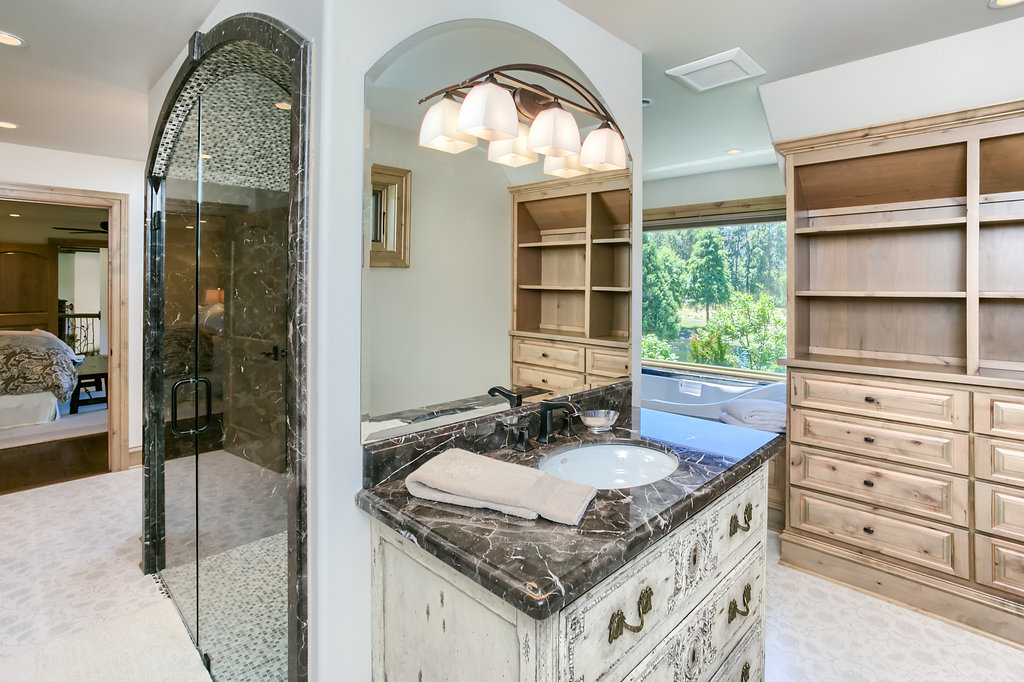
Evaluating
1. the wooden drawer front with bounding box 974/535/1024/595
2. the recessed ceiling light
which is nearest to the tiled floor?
the wooden drawer front with bounding box 974/535/1024/595

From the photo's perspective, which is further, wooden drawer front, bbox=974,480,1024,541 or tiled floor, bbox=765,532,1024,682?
wooden drawer front, bbox=974,480,1024,541

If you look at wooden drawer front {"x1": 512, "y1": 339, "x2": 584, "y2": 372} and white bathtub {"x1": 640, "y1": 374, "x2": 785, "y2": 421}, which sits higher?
wooden drawer front {"x1": 512, "y1": 339, "x2": 584, "y2": 372}

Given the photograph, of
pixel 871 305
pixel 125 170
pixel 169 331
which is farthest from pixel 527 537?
pixel 125 170

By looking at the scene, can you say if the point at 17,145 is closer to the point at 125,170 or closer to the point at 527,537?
the point at 125,170

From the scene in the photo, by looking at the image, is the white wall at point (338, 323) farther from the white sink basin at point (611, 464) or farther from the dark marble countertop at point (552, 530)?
the white sink basin at point (611, 464)

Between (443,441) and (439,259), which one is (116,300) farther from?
(443,441)

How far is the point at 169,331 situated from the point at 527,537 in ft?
7.03

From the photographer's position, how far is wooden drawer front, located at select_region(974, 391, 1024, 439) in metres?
2.12

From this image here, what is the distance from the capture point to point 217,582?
1827mm

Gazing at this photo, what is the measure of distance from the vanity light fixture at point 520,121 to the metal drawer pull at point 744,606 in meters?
1.50

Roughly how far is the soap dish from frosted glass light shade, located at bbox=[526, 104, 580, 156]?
0.92m

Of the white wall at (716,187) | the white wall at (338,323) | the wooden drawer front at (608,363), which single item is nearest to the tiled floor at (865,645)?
the wooden drawer front at (608,363)

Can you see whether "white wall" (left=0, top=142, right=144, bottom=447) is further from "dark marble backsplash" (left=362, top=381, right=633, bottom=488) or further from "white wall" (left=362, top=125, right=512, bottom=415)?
"dark marble backsplash" (left=362, top=381, right=633, bottom=488)

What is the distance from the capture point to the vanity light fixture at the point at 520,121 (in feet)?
4.92
